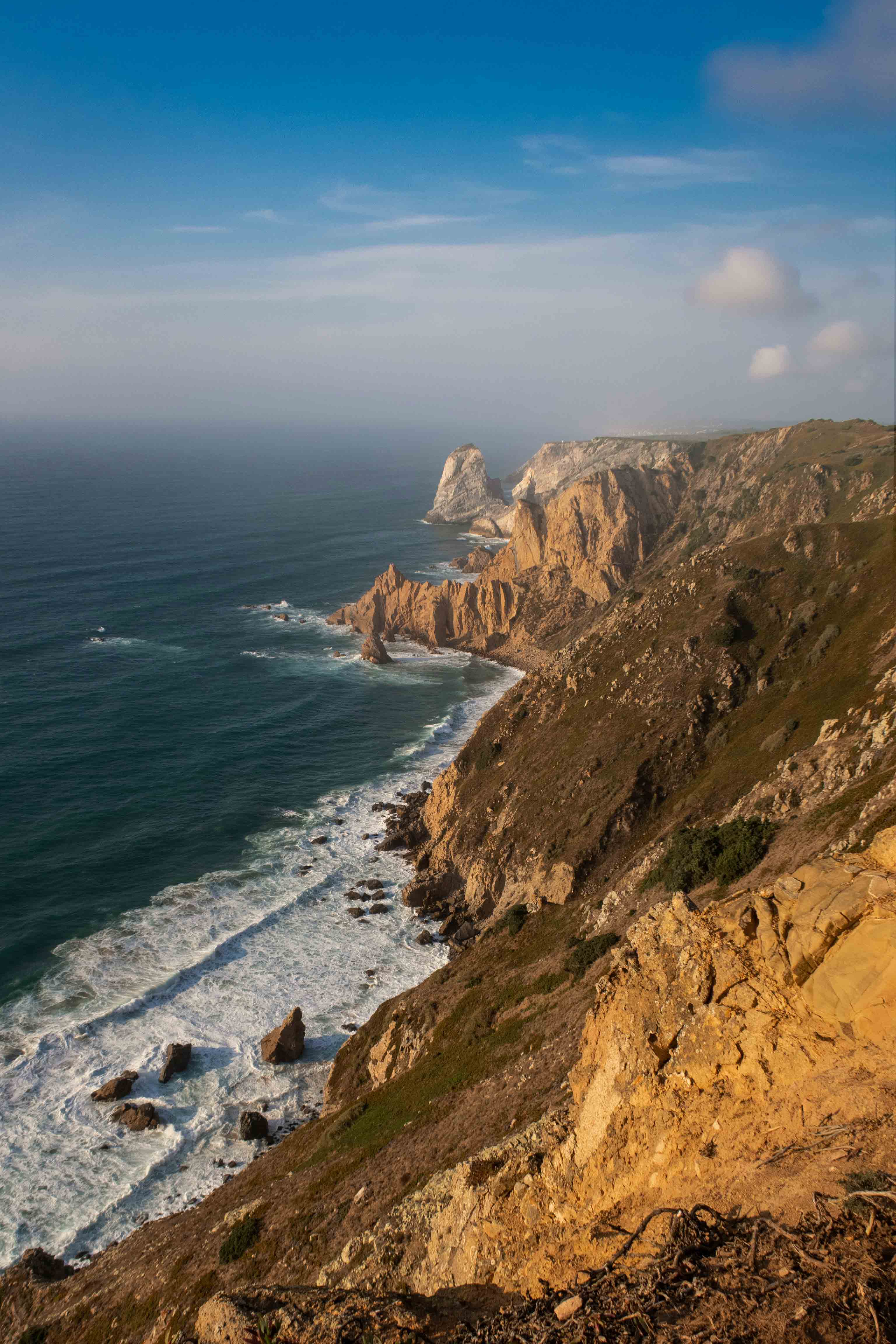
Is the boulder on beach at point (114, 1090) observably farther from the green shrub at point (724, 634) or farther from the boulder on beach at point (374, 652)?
the boulder on beach at point (374, 652)

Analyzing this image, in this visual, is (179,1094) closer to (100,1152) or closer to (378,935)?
(100,1152)

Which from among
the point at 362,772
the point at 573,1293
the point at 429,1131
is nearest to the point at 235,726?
the point at 362,772

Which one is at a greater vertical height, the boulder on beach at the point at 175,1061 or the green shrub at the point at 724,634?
the green shrub at the point at 724,634

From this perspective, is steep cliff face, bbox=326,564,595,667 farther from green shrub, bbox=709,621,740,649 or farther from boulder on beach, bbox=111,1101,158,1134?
boulder on beach, bbox=111,1101,158,1134

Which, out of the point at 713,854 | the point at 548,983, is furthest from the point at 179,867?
the point at 713,854

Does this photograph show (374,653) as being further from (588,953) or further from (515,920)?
(588,953)

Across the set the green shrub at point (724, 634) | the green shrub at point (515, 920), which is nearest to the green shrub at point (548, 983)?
the green shrub at point (515, 920)
